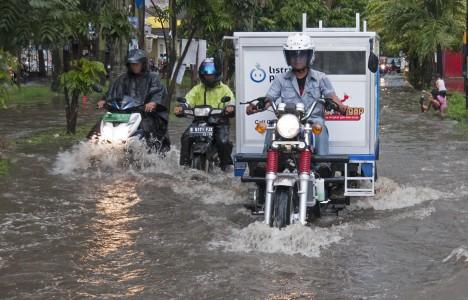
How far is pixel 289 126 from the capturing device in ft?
21.7

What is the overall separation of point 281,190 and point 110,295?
196 cm

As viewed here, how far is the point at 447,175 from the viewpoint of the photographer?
10852mm

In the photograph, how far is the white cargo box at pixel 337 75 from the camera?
8430mm

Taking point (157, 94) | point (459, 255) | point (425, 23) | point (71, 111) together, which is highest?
point (425, 23)

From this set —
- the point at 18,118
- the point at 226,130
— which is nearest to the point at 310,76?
the point at 226,130

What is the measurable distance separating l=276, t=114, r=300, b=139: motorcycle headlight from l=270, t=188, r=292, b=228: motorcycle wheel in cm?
49

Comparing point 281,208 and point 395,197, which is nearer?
point 281,208

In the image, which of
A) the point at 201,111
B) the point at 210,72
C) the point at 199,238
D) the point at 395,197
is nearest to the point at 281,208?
the point at 199,238

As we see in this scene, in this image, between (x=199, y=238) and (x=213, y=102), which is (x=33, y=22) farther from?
(x=213, y=102)

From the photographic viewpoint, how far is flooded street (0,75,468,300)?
5578 mm

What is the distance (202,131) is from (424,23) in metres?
23.0

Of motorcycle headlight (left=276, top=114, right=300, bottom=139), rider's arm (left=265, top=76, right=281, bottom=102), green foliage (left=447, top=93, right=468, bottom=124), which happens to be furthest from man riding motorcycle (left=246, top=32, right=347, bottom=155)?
green foliage (left=447, top=93, right=468, bottom=124)

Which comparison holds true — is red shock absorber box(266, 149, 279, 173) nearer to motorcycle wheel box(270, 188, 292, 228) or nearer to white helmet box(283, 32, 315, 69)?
motorcycle wheel box(270, 188, 292, 228)

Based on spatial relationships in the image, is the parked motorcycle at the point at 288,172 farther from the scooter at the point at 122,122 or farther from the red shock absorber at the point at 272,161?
the scooter at the point at 122,122
